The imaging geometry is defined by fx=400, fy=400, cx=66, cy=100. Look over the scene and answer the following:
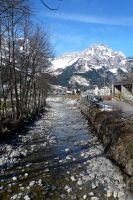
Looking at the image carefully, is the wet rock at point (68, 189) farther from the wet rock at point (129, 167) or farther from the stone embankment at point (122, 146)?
the wet rock at point (129, 167)

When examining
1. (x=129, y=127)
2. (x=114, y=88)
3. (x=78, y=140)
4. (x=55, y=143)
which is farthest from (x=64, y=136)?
(x=114, y=88)

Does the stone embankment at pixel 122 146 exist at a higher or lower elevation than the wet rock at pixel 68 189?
higher

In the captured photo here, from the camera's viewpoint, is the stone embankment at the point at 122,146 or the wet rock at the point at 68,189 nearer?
the wet rock at the point at 68,189

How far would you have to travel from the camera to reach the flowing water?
18.4m

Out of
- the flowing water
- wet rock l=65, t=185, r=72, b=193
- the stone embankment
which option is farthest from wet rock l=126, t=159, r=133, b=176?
wet rock l=65, t=185, r=72, b=193

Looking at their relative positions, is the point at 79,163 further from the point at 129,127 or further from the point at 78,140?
the point at 78,140

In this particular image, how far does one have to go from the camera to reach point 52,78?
241 ft

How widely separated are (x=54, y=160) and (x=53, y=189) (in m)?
7.01

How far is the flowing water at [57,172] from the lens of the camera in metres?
18.4

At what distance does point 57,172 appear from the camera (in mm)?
22766

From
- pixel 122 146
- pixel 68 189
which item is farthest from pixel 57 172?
pixel 122 146

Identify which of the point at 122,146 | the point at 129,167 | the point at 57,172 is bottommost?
the point at 57,172

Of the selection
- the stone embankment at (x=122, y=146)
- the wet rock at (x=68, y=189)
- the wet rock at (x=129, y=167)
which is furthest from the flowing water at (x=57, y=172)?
the wet rock at (x=129, y=167)

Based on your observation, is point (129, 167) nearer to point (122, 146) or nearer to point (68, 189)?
point (68, 189)
